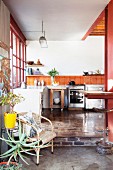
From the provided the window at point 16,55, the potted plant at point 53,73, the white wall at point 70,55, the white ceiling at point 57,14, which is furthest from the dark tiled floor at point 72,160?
the white wall at point 70,55

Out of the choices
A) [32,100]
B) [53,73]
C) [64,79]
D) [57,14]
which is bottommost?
[32,100]

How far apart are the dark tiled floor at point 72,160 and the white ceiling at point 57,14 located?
2.94 m

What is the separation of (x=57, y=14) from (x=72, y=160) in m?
3.38

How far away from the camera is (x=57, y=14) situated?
16.9ft

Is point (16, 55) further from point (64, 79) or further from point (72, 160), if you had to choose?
point (72, 160)

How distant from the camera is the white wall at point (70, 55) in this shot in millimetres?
8633

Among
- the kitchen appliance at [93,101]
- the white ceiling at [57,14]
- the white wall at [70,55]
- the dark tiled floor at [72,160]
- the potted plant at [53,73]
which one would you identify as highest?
the white ceiling at [57,14]

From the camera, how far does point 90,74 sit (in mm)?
8461

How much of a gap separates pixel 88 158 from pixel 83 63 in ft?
18.0

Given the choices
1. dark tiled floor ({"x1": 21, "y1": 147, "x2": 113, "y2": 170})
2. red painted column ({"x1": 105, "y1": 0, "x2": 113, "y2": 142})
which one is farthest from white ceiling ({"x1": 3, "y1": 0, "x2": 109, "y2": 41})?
dark tiled floor ({"x1": 21, "y1": 147, "x2": 113, "y2": 170})

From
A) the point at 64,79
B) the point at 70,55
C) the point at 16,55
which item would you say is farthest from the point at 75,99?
the point at 16,55

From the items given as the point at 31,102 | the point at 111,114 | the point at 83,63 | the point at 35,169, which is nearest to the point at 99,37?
the point at 83,63

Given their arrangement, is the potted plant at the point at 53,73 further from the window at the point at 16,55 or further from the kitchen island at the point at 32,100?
the kitchen island at the point at 32,100

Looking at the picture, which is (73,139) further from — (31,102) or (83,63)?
(83,63)
